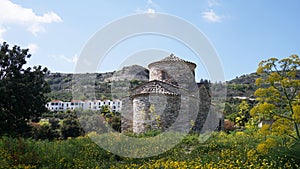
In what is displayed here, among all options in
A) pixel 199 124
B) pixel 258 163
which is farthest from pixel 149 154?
pixel 199 124

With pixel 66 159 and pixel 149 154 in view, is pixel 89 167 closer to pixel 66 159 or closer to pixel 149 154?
pixel 66 159

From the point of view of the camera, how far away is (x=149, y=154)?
947 cm

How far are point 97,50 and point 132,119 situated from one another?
7.77 meters

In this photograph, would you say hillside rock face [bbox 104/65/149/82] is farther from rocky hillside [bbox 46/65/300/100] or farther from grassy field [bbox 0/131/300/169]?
grassy field [bbox 0/131/300/169]

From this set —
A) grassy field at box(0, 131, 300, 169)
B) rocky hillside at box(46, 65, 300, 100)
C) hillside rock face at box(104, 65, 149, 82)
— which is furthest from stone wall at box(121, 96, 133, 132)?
hillside rock face at box(104, 65, 149, 82)

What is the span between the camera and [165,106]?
1702 centimetres

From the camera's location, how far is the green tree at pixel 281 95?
5695 millimetres

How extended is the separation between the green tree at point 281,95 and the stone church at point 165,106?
10.6 meters

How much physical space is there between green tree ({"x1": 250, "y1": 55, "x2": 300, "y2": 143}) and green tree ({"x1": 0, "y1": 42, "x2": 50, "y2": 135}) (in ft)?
55.4

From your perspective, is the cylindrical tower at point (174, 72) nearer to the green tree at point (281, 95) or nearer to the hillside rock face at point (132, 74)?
the hillside rock face at point (132, 74)

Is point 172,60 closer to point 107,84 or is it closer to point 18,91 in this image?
point 18,91

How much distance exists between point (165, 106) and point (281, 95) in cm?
1127

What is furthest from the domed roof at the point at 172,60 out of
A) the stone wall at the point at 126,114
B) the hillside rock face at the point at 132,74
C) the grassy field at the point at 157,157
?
the grassy field at the point at 157,157

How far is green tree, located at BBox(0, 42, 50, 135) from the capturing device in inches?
716
